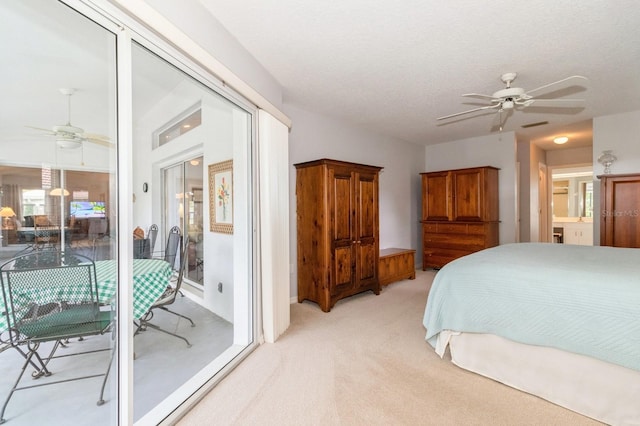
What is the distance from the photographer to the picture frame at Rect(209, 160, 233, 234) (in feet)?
10.3

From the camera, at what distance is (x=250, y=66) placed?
2.58 meters

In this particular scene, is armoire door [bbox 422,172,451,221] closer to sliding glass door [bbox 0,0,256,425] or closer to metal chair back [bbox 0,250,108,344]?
sliding glass door [bbox 0,0,256,425]

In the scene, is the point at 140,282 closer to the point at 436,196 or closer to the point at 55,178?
the point at 55,178

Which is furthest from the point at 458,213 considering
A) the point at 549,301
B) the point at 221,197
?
the point at 221,197

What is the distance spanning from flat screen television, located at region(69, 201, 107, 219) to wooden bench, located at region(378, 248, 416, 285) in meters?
3.49

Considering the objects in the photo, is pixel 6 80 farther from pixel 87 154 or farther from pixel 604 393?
pixel 604 393

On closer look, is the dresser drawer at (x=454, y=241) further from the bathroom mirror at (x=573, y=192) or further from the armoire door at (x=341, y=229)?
the bathroom mirror at (x=573, y=192)

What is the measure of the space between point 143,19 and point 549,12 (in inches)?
99.8

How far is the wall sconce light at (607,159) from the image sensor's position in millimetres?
4336

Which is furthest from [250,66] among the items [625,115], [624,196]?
[625,115]

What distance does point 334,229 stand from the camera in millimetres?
3525

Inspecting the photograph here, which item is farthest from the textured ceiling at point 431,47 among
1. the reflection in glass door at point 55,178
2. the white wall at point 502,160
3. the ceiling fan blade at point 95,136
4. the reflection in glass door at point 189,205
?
the white wall at point 502,160

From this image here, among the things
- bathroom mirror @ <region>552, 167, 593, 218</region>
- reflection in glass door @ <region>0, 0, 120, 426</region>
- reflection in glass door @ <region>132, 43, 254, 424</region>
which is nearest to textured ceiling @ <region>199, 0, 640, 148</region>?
reflection in glass door @ <region>132, 43, 254, 424</region>

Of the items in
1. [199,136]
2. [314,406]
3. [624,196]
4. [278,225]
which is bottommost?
[314,406]
